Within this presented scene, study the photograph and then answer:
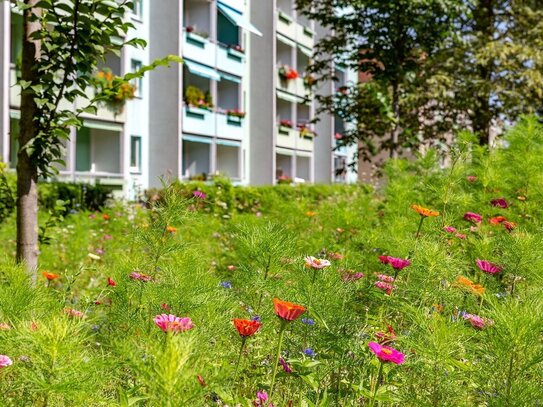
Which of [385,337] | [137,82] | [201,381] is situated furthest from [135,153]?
[201,381]

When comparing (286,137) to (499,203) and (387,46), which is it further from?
(499,203)

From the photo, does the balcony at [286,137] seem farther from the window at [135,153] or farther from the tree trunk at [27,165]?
the tree trunk at [27,165]

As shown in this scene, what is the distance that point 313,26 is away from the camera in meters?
34.6

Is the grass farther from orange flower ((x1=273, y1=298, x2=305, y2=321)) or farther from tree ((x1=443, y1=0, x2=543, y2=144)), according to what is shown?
tree ((x1=443, y1=0, x2=543, y2=144))

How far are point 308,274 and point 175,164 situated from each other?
20.6 m

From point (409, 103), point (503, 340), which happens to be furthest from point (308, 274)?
point (409, 103)

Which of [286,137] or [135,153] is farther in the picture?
[286,137]

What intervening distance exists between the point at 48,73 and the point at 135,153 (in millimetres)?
18739

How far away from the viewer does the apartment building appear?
792 inches

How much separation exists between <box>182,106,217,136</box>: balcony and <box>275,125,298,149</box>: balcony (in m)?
4.93

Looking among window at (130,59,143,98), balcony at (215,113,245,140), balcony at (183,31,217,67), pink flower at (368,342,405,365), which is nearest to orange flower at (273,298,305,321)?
pink flower at (368,342,405,365)

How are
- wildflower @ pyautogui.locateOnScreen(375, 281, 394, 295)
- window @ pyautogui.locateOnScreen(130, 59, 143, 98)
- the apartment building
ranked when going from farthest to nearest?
window @ pyautogui.locateOnScreen(130, 59, 143, 98), the apartment building, wildflower @ pyautogui.locateOnScreen(375, 281, 394, 295)

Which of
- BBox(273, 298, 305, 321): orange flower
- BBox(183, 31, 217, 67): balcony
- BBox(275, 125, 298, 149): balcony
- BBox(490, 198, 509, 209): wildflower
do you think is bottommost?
BBox(273, 298, 305, 321): orange flower

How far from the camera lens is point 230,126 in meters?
27.1
